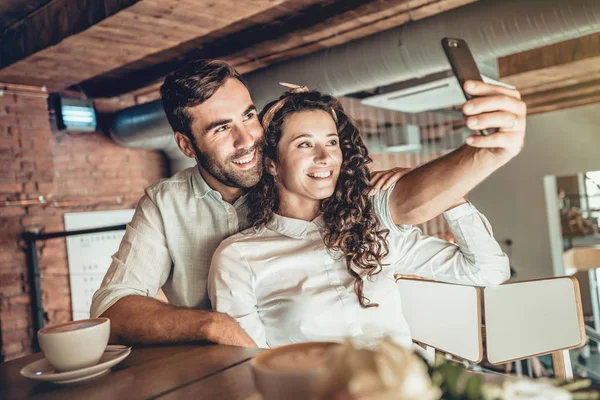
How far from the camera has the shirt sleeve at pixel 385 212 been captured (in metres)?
1.35

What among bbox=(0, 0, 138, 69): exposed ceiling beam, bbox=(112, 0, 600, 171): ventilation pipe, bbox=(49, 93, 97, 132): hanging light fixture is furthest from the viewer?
bbox=(49, 93, 97, 132): hanging light fixture

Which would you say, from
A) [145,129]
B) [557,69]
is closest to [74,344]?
[145,129]

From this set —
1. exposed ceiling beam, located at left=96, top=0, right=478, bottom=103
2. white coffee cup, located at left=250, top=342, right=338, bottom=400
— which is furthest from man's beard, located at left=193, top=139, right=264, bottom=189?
exposed ceiling beam, located at left=96, top=0, right=478, bottom=103

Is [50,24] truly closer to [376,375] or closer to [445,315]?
[445,315]

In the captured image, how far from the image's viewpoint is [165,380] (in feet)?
2.71

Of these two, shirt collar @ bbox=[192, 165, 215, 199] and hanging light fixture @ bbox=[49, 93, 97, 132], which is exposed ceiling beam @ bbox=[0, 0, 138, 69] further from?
shirt collar @ bbox=[192, 165, 215, 199]

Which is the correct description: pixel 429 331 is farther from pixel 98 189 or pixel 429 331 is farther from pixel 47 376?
pixel 98 189

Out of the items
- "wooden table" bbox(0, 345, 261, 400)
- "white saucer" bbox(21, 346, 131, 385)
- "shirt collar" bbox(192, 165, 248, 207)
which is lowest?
"wooden table" bbox(0, 345, 261, 400)

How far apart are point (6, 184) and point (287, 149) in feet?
11.9

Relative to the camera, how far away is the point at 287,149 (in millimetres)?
1497

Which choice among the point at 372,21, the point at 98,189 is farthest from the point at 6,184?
the point at 372,21

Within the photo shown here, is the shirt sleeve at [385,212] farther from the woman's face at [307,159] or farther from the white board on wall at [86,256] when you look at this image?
the white board on wall at [86,256]

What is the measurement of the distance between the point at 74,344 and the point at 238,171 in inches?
29.9

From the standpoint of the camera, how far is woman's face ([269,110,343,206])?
1.44 metres
